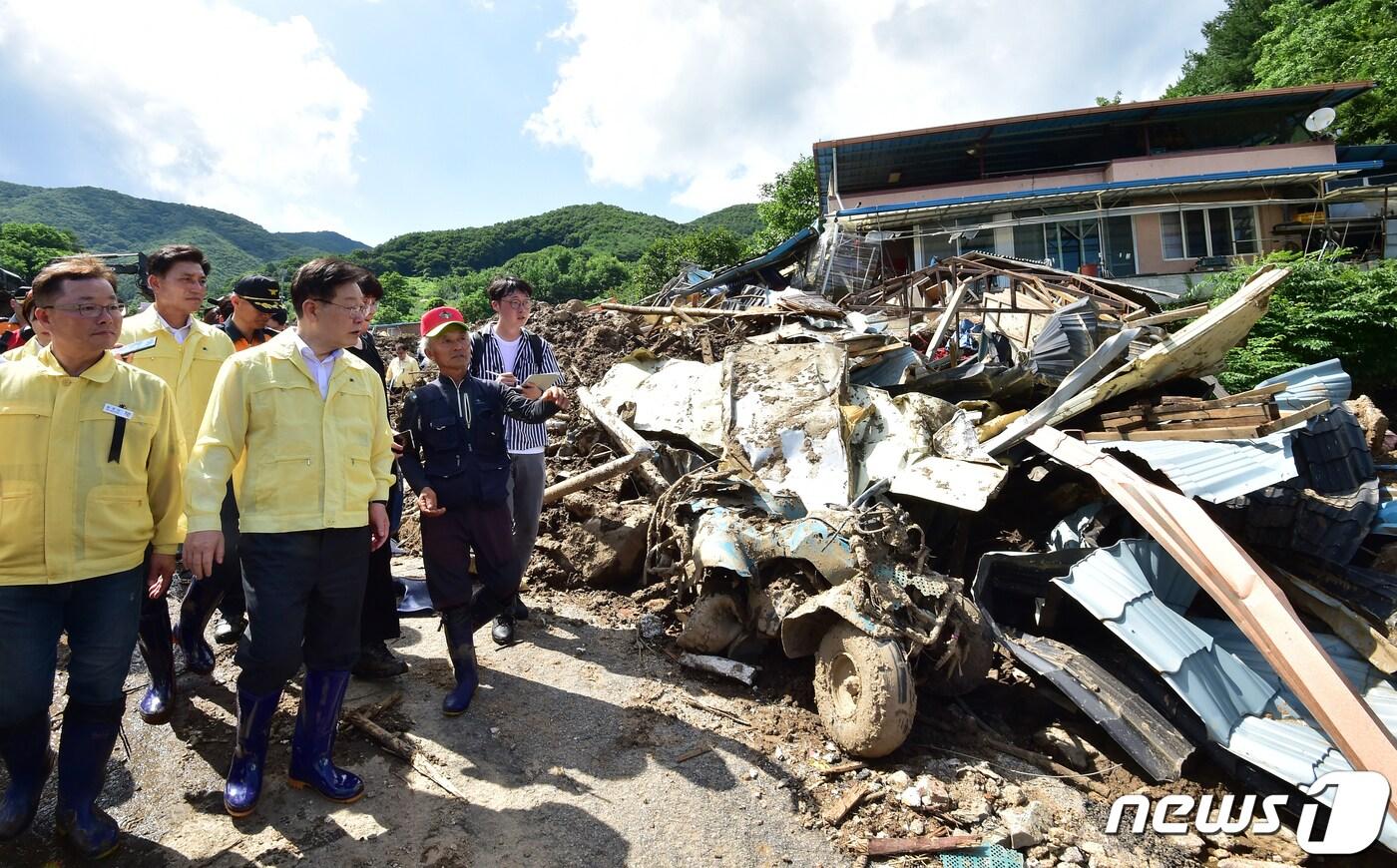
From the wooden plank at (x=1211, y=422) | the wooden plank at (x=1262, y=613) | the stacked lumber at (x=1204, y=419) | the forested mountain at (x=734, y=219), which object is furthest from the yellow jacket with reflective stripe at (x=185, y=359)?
→ the forested mountain at (x=734, y=219)

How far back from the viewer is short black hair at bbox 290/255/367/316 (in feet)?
7.10

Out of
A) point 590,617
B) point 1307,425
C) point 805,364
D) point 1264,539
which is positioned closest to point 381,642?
point 590,617

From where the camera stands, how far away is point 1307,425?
4348mm

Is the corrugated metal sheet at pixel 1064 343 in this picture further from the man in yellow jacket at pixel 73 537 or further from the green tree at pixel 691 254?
the green tree at pixel 691 254

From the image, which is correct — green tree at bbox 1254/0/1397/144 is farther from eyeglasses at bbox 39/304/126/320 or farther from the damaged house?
eyeglasses at bbox 39/304/126/320

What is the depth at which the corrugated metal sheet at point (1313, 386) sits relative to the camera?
4.75 metres

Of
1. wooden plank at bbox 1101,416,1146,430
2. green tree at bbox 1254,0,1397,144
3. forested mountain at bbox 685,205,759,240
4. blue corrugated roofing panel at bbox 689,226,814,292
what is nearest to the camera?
wooden plank at bbox 1101,416,1146,430

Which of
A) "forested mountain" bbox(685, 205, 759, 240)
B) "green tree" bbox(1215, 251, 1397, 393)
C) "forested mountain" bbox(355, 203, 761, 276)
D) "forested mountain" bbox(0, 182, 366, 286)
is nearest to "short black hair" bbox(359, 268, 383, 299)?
"green tree" bbox(1215, 251, 1397, 393)

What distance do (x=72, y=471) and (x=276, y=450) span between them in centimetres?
53

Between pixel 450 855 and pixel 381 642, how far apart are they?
134 cm

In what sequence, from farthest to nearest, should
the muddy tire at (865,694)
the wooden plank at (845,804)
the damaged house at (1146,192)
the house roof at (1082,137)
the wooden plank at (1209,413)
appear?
A: the house roof at (1082,137)
the damaged house at (1146,192)
the wooden plank at (1209,413)
the muddy tire at (865,694)
the wooden plank at (845,804)

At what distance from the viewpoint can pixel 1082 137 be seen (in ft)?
59.4

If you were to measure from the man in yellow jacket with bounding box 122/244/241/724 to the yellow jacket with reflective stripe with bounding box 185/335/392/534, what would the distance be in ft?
2.47

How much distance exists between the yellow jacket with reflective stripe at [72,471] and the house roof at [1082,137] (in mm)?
18539
